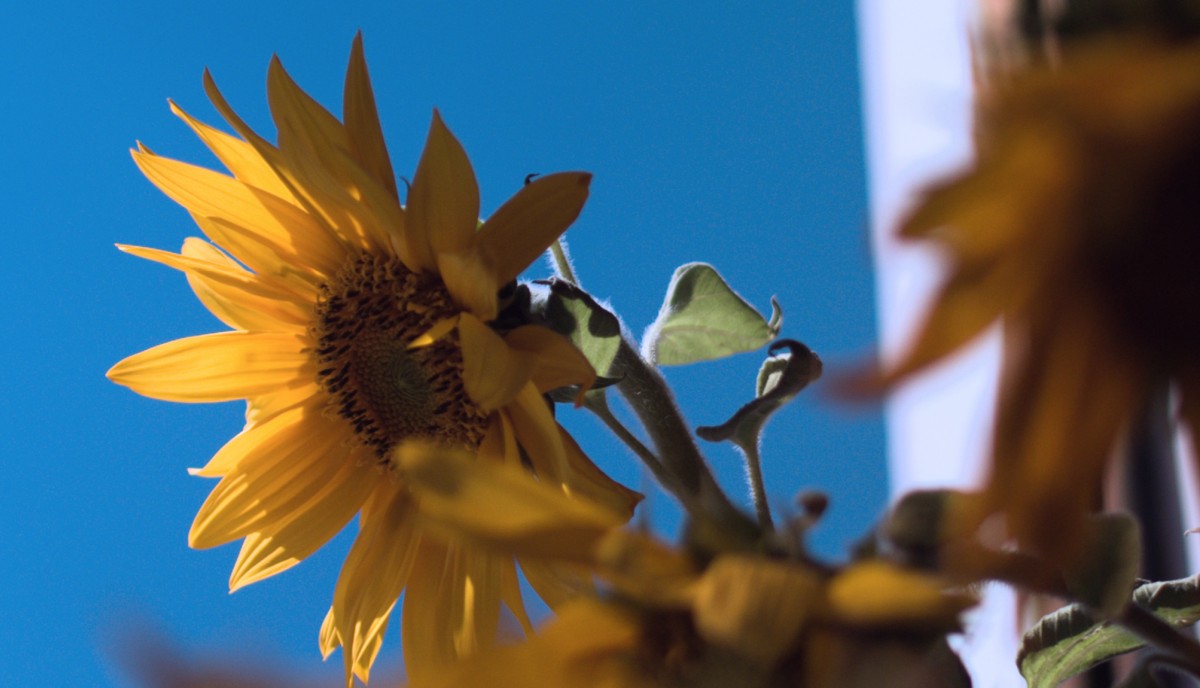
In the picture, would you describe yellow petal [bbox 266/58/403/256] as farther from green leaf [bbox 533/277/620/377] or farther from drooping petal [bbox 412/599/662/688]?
drooping petal [bbox 412/599/662/688]

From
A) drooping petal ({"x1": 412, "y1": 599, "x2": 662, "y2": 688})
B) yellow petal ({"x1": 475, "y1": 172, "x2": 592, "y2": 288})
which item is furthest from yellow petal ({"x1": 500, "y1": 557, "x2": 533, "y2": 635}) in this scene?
drooping petal ({"x1": 412, "y1": 599, "x2": 662, "y2": 688})

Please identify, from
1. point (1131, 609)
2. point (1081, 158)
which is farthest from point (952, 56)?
point (1081, 158)

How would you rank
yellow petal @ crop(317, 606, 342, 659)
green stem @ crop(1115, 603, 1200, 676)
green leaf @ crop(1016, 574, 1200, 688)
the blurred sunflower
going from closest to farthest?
the blurred sunflower, green stem @ crop(1115, 603, 1200, 676), green leaf @ crop(1016, 574, 1200, 688), yellow petal @ crop(317, 606, 342, 659)

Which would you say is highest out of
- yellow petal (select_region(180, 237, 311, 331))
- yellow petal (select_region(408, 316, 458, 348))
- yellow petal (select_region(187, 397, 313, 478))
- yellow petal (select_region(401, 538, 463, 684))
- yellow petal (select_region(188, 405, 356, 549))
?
yellow petal (select_region(180, 237, 311, 331))

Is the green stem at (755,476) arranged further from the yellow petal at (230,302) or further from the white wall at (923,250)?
the yellow petal at (230,302)

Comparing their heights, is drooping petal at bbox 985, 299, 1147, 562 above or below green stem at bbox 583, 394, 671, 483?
above

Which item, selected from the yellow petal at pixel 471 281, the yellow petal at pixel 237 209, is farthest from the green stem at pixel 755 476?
Answer: the yellow petal at pixel 237 209
